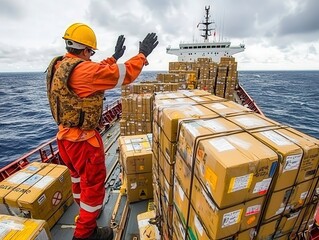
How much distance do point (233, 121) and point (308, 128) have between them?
589 inches

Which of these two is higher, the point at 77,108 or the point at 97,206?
the point at 77,108

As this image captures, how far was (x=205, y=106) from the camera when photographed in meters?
2.56

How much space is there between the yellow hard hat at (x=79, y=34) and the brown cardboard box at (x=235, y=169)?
174cm

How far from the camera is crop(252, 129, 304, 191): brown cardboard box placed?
4.80 ft

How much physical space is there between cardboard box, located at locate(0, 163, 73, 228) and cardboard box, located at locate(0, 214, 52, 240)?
0.57 metres

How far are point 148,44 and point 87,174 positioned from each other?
5.70ft

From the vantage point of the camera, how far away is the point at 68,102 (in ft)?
7.78

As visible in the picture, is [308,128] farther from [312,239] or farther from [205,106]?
[205,106]

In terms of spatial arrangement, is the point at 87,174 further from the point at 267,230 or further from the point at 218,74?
the point at 218,74

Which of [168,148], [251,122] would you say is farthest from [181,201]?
[251,122]

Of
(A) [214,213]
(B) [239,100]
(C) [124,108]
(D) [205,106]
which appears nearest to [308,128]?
(B) [239,100]

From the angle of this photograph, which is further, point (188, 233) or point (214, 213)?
point (188, 233)

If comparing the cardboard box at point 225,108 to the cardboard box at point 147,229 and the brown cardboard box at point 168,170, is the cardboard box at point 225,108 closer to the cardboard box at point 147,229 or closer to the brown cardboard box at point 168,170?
the brown cardboard box at point 168,170

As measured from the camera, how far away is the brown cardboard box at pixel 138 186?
390 centimetres
